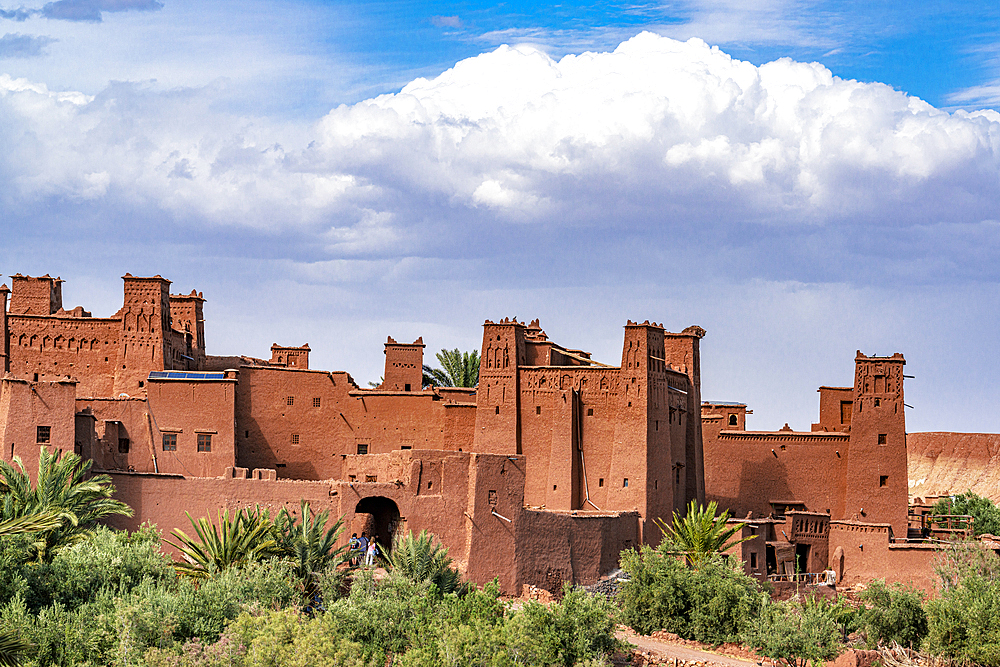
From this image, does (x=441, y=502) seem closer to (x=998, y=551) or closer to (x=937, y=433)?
(x=998, y=551)

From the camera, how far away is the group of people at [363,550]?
41.4 m

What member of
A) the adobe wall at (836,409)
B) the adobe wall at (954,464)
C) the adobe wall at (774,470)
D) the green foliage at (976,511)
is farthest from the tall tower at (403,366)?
the adobe wall at (954,464)

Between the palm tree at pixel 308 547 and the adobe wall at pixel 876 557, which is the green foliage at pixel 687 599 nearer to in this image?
the adobe wall at pixel 876 557

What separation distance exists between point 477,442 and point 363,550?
8828 millimetres

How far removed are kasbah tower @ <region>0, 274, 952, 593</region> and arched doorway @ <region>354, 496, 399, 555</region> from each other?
0.30ft

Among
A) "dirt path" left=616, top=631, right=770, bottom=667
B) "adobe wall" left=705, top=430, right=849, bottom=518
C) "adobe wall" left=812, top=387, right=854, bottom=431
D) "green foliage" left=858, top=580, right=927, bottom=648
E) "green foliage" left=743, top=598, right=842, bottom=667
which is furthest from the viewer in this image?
"adobe wall" left=812, top=387, right=854, bottom=431

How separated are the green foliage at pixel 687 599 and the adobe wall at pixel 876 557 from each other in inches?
358

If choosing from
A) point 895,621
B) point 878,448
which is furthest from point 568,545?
point 878,448

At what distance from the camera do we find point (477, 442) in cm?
4972

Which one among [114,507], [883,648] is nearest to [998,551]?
[883,648]

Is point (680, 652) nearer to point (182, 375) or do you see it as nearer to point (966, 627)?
point (966, 627)

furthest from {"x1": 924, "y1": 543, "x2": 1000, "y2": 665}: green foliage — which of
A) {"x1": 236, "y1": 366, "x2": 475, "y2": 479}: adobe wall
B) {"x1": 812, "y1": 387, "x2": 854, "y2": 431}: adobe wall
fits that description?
{"x1": 236, "y1": 366, "x2": 475, "y2": 479}: adobe wall

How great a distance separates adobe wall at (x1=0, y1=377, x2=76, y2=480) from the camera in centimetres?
4069

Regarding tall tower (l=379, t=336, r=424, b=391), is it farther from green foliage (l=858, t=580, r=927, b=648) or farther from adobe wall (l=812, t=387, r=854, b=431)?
green foliage (l=858, t=580, r=927, b=648)
